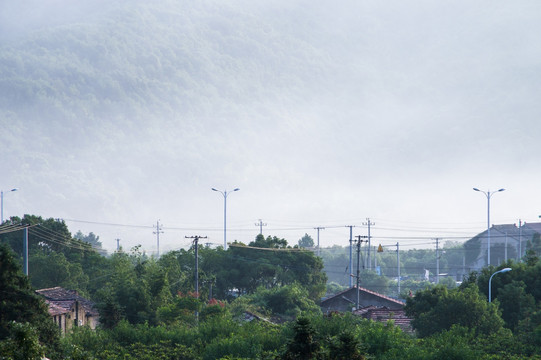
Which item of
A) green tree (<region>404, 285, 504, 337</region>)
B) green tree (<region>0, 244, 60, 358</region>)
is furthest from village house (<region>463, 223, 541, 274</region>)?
green tree (<region>0, 244, 60, 358</region>)

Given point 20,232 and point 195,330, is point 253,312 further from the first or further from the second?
point 20,232

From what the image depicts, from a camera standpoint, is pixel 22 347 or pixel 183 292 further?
pixel 183 292

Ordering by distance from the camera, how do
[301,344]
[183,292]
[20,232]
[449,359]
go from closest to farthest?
1. [301,344]
2. [449,359]
3. [183,292]
4. [20,232]

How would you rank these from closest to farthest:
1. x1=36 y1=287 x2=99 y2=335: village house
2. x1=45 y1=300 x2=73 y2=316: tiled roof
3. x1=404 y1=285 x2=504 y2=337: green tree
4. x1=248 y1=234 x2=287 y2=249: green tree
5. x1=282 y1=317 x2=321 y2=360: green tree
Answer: x1=282 y1=317 x2=321 y2=360: green tree
x1=404 y1=285 x2=504 y2=337: green tree
x1=45 y1=300 x2=73 y2=316: tiled roof
x1=36 y1=287 x2=99 y2=335: village house
x1=248 y1=234 x2=287 y2=249: green tree

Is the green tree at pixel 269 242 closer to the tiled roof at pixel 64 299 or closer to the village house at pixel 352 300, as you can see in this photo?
the village house at pixel 352 300

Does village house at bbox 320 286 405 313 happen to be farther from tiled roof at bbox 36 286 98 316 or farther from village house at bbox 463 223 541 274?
village house at bbox 463 223 541 274

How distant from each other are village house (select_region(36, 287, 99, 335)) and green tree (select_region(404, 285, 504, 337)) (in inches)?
1018

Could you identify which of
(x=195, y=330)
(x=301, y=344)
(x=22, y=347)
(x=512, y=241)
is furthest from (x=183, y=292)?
(x=512, y=241)

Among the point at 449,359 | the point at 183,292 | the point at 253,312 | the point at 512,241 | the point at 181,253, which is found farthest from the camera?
the point at 512,241

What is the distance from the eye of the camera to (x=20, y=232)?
278 ft

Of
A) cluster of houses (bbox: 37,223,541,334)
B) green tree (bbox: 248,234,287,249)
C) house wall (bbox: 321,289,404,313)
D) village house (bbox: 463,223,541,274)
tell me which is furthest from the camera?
village house (bbox: 463,223,541,274)

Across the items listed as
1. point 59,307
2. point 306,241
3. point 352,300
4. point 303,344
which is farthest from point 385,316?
point 306,241

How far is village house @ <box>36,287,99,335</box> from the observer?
193ft

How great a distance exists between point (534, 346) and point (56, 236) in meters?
65.2
